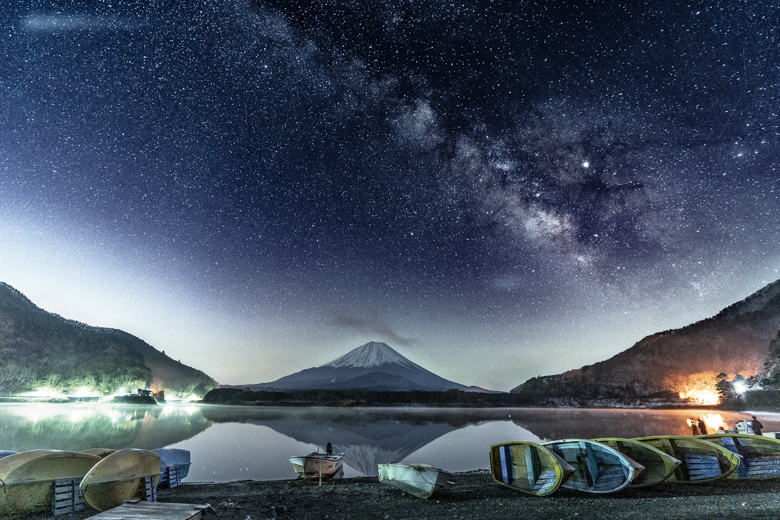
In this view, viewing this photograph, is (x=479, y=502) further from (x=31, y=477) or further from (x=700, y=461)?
(x=31, y=477)

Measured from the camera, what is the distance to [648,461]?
1412 cm

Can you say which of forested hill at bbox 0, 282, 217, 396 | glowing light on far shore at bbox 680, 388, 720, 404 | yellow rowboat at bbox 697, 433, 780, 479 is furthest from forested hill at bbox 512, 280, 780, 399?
forested hill at bbox 0, 282, 217, 396

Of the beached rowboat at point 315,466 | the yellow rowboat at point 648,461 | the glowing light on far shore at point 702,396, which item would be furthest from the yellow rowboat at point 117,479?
the glowing light on far shore at point 702,396

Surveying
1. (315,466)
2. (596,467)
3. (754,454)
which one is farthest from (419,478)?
(754,454)

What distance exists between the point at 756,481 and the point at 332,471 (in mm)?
18283

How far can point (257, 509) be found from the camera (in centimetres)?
1167

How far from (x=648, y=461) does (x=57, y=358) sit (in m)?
213

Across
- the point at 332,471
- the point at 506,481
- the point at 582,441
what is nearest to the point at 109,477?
the point at 332,471

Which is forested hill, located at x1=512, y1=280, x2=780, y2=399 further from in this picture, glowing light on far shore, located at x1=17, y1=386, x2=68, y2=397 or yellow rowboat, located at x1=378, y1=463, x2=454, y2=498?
glowing light on far shore, located at x1=17, y1=386, x2=68, y2=397

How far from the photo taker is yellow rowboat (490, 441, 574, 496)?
1274 cm

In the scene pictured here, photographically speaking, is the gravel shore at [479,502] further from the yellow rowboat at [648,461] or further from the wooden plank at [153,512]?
the wooden plank at [153,512]

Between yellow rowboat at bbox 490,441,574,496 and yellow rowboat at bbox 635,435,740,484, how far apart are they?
5240 millimetres

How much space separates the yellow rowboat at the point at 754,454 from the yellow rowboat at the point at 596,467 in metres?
6.35

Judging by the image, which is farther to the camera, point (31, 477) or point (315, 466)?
point (315, 466)
